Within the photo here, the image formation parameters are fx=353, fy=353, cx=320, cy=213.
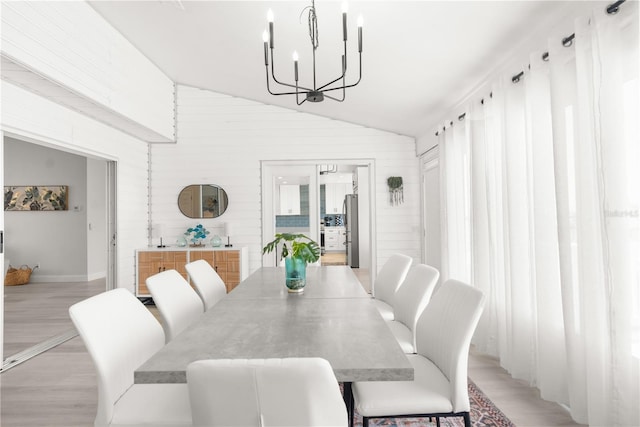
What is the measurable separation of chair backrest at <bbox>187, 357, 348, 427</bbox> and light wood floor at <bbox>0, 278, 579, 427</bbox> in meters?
1.84

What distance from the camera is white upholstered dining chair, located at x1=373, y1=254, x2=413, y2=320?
289 cm

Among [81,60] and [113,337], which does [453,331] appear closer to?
[113,337]

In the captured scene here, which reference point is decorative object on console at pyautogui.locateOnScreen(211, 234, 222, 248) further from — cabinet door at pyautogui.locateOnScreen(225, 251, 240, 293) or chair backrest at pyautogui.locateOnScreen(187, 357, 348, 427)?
chair backrest at pyautogui.locateOnScreen(187, 357, 348, 427)

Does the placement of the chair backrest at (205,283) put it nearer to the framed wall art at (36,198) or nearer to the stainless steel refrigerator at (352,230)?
the stainless steel refrigerator at (352,230)

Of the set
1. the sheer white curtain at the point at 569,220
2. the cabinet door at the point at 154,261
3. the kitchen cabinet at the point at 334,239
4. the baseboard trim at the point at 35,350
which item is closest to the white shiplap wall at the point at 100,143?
the cabinet door at the point at 154,261

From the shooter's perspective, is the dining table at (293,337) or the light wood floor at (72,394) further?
the light wood floor at (72,394)

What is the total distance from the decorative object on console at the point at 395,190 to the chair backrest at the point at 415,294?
3.19 meters

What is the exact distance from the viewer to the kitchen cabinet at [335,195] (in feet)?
35.2

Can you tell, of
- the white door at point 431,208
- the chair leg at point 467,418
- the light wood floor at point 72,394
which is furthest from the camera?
the white door at point 431,208

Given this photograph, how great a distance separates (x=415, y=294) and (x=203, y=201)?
13.7 ft

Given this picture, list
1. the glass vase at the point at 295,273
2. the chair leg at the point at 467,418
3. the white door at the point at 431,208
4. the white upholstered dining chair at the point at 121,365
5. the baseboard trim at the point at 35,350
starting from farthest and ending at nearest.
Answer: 1. the white door at the point at 431,208
2. the baseboard trim at the point at 35,350
3. the glass vase at the point at 295,273
4. the chair leg at the point at 467,418
5. the white upholstered dining chair at the point at 121,365

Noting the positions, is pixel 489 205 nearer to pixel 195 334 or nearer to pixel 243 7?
pixel 195 334

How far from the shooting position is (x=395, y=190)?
5.61 meters

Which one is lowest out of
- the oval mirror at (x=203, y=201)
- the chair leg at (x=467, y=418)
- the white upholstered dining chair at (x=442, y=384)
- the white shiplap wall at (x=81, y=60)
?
the chair leg at (x=467, y=418)
